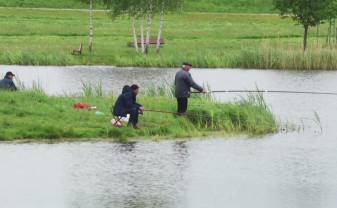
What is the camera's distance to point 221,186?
2312cm

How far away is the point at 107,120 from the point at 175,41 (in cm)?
4135

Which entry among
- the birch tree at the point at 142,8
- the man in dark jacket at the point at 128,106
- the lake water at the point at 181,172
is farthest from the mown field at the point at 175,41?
the man in dark jacket at the point at 128,106

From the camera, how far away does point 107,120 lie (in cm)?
3108

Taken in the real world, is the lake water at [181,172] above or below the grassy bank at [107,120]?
below

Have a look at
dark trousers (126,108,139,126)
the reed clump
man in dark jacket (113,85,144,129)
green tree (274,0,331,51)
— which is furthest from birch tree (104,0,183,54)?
man in dark jacket (113,85,144,129)

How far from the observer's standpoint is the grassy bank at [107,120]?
1170 inches

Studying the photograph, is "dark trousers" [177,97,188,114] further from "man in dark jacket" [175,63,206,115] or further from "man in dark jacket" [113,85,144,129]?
"man in dark jacket" [113,85,144,129]

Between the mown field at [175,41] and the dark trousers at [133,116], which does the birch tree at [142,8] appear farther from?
the dark trousers at [133,116]

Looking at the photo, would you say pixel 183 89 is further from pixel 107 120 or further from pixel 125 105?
pixel 107 120

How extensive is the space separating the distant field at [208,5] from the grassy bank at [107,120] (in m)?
78.1

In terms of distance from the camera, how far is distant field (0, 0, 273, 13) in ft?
371

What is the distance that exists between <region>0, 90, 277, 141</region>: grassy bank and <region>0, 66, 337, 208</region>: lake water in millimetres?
823

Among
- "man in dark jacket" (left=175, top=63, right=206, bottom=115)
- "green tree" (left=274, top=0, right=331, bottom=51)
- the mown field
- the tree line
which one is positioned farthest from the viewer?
"green tree" (left=274, top=0, right=331, bottom=51)

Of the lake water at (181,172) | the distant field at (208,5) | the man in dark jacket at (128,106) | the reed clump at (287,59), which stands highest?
the distant field at (208,5)
